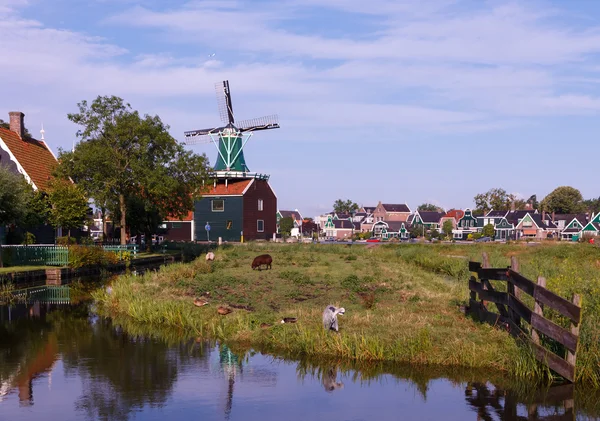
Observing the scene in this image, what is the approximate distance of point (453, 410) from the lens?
466 inches

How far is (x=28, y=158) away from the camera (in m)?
52.7

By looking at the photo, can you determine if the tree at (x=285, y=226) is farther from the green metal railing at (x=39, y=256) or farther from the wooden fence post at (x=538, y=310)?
the wooden fence post at (x=538, y=310)

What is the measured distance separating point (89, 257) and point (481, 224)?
118m

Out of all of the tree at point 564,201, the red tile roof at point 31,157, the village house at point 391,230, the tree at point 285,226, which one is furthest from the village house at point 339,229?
the red tile roof at point 31,157

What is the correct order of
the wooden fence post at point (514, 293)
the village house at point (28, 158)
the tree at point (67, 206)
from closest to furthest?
the wooden fence post at point (514, 293)
the tree at point (67, 206)
the village house at point (28, 158)

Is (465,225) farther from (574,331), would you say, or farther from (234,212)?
(574,331)

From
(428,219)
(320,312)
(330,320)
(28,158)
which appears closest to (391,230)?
(428,219)

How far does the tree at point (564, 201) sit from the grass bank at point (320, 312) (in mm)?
142772

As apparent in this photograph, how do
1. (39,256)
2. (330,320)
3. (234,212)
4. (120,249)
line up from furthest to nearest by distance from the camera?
1. (234,212)
2. (120,249)
3. (39,256)
4. (330,320)

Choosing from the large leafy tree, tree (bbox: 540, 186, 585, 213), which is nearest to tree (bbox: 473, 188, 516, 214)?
tree (bbox: 540, 186, 585, 213)

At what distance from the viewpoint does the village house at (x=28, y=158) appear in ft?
164

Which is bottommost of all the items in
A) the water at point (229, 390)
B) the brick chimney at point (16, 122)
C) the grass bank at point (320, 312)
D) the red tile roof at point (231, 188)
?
the water at point (229, 390)

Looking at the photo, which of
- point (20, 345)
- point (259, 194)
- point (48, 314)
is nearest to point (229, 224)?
point (259, 194)

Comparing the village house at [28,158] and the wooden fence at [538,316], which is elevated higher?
the village house at [28,158]
